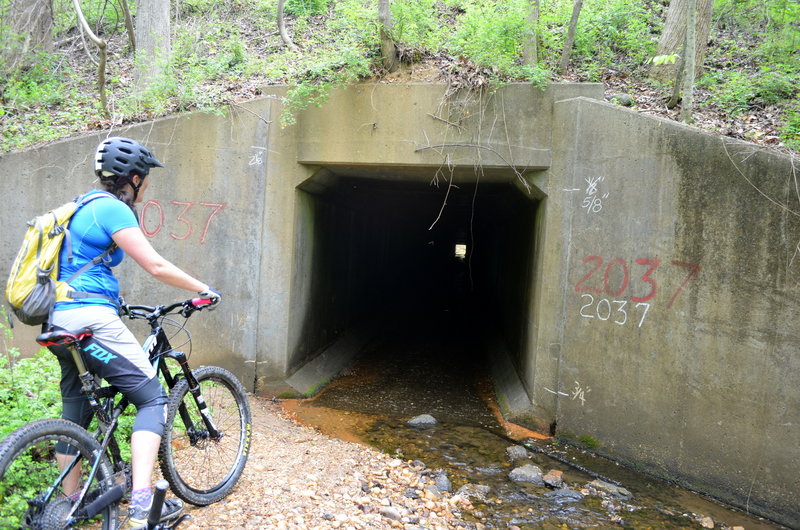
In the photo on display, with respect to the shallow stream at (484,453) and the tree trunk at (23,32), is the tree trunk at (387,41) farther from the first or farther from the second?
the tree trunk at (23,32)

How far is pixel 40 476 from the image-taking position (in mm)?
2795

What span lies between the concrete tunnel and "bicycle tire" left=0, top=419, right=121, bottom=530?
4.41 metres

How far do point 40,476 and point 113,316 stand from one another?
90 centimetres

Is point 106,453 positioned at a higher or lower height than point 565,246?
lower

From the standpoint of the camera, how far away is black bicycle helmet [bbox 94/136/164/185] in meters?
2.95

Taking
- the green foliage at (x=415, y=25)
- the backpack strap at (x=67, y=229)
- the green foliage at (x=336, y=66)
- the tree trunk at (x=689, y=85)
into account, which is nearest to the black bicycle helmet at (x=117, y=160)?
the backpack strap at (x=67, y=229)

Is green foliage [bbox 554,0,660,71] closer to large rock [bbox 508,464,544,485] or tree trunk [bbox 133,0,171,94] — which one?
large rock [bbox 508,464,544,485]

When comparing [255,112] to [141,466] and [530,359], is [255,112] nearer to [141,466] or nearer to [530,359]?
[530,359]

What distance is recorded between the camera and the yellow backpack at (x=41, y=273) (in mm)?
2688

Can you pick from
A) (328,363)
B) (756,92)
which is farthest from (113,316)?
(756,92)

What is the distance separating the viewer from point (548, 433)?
623cm

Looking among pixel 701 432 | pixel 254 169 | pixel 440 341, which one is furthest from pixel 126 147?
pixel 440 341

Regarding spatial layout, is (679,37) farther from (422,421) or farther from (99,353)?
(99,353)

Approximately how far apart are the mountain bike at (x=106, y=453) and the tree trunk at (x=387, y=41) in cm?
479
